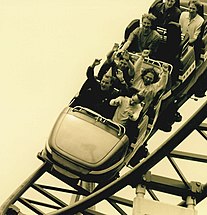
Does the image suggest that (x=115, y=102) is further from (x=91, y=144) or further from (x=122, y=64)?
(x=91, y=144)

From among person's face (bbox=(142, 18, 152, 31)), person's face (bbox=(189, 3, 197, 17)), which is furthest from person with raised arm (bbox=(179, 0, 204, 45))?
person's face (bbox=(142, 18, 152, 31))

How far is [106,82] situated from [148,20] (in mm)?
1023

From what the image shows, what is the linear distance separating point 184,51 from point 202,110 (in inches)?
85.7

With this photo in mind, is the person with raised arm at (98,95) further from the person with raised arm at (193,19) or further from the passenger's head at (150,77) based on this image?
the person with raised arm at (193,19)

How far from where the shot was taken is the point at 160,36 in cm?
1107

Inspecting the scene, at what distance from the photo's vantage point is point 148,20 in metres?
11.0

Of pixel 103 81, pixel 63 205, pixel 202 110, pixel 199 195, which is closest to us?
pixel 202 110

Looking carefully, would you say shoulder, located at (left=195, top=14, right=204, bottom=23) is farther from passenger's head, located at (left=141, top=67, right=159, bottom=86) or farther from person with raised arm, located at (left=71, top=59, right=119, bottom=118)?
person with raised arm, located at (left=71, top=59, right=119, bottom=118)

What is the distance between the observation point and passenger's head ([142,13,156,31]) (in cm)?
1095

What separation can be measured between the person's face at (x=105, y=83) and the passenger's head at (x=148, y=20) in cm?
94

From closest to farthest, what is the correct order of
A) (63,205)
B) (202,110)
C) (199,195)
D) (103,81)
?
(202,110) < (199,195) < (103,81) < (63,205)

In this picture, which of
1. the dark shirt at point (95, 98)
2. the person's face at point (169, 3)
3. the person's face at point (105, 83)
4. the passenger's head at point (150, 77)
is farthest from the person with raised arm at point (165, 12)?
the dark shirt at point (95, 98)

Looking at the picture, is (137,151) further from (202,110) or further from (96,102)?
(202,110)

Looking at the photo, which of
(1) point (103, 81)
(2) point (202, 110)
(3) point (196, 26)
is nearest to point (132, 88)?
(1) point (103, 81)
